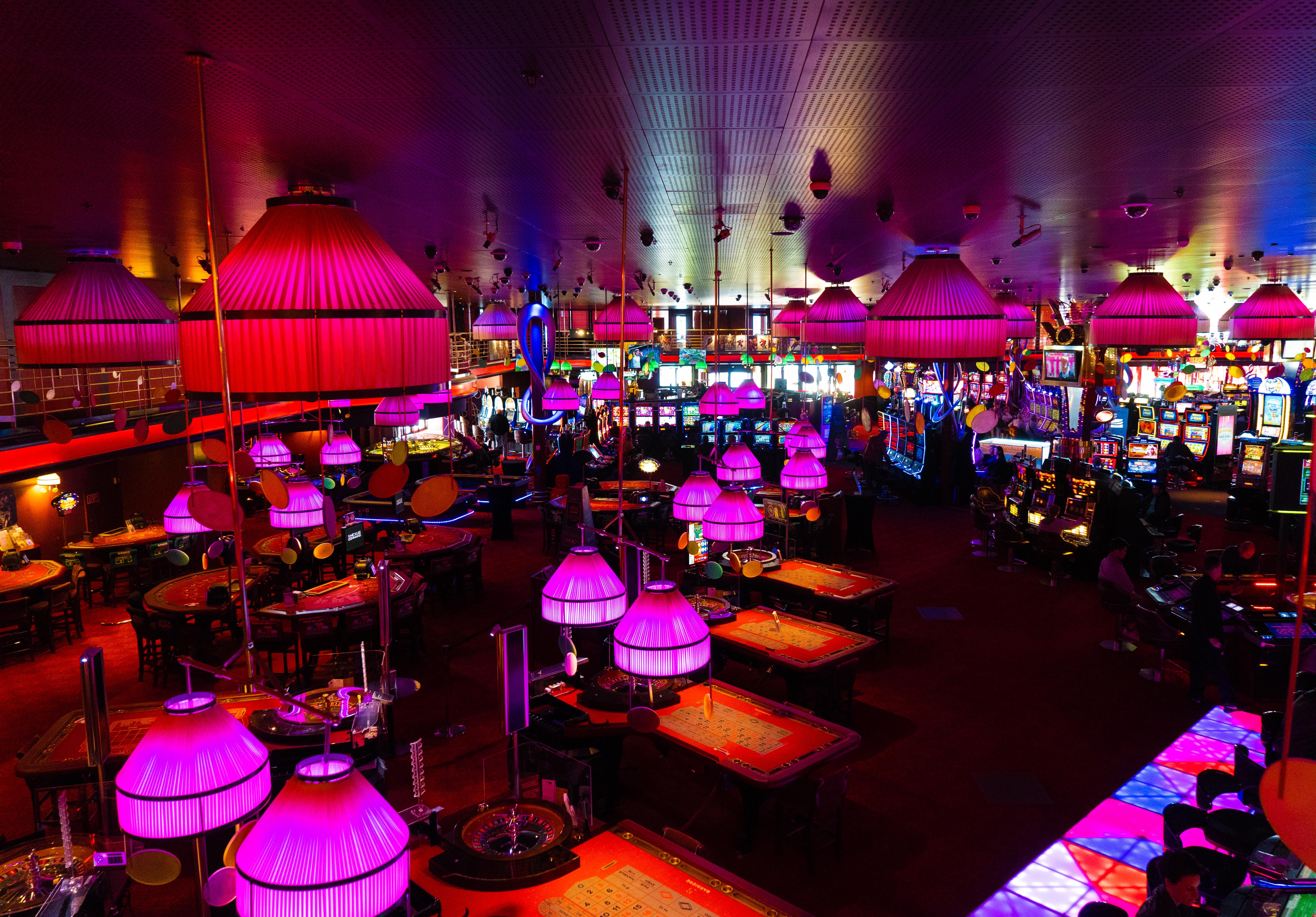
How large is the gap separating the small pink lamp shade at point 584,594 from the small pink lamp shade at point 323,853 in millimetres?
2429

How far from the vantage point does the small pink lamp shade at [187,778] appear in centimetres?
287

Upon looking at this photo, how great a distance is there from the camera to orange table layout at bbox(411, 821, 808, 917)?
4418 mm

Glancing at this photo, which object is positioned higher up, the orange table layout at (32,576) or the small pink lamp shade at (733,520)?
the small pink lamp shade at (733,520)

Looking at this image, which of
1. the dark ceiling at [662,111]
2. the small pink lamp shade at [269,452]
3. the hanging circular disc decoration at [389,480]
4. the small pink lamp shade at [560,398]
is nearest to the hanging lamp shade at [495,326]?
the small pink lamp shade at [560,398]

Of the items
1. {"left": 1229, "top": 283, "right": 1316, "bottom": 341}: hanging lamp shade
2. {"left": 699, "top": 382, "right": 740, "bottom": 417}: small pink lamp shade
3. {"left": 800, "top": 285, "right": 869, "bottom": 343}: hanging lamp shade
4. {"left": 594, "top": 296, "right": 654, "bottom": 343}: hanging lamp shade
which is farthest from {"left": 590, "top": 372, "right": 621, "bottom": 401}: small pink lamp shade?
{"left": 1229, "top": 283, "right": 1316, "bottom": 341}: hanging lamp shade

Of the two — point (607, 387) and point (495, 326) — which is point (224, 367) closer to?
point (495, 326)

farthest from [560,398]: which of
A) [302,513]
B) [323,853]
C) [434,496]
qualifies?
[323,853]

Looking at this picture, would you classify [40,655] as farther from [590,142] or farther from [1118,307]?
[1118,307]

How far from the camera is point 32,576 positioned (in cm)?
1173

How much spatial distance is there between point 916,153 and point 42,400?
13023 mm

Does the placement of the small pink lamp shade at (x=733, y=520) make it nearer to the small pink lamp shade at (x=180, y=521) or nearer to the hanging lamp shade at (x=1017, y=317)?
the small pink lamp shade at (x=180, y=521)

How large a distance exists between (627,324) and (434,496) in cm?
866

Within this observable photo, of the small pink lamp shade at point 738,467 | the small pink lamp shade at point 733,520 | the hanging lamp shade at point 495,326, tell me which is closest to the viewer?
the small pink lamp shade at point 733,520

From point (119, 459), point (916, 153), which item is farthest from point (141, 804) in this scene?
point (119, 459)
